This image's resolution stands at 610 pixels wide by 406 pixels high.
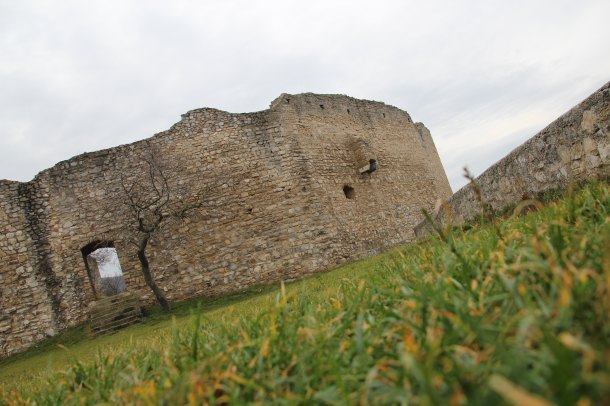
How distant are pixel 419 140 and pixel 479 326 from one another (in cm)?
1901

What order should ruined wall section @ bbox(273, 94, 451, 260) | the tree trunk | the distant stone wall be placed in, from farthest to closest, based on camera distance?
ruined wall section @ bbox(273, 94, 451, 260) → the tree trunk → the distant stone wall

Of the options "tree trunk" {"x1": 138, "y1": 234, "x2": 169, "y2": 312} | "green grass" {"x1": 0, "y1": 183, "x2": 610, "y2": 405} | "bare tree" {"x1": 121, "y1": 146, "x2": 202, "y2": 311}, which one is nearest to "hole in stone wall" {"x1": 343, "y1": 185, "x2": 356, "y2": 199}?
"bare tree" {"x1": 121, "y1": 146, "x2": 202, "y2": 311}

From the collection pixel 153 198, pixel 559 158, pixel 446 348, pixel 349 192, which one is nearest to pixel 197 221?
pixel 153 198

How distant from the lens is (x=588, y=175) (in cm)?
370

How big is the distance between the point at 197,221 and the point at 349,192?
5125 millimetres

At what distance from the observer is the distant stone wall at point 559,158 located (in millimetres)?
3523

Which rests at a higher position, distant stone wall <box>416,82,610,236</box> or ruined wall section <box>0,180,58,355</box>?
ruined wall section <box>0,180,58,355</box>

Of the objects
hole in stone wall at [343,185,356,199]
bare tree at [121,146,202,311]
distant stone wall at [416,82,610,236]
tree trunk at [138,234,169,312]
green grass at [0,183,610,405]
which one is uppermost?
bare tree at [121,146,202,311]

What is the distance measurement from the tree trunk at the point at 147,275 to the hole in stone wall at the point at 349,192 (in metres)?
6.41

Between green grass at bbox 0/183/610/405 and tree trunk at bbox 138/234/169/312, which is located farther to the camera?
tree trunk at bbox 138/234/169/312

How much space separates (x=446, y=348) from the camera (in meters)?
1.25

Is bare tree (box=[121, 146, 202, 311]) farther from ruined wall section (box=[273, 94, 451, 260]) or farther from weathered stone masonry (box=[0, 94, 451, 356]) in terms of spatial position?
ruined wall section (box=[273, 94, 451, 260])

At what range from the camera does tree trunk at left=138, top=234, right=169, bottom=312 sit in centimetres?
1092

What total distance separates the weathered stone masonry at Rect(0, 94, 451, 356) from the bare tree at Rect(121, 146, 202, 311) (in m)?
0.20
